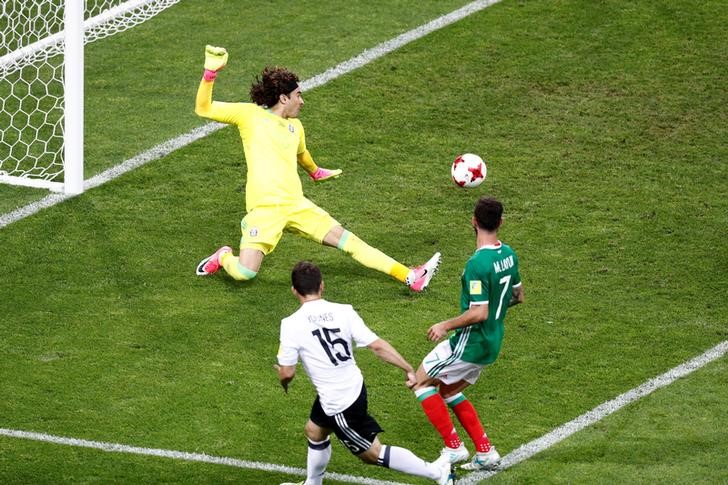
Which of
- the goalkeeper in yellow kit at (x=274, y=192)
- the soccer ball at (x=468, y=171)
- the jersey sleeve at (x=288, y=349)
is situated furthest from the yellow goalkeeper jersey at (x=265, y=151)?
the jersey sleeve at (x=288, y=349)

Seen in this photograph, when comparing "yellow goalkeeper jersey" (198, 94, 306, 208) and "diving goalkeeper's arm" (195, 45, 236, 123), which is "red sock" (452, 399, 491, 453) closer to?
"yellow goalkeeper jersey" (198, 94, 306, 208)

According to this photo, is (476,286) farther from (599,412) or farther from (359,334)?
(599,412)

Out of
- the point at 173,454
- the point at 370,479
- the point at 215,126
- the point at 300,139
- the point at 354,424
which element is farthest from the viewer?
the point at 215,126

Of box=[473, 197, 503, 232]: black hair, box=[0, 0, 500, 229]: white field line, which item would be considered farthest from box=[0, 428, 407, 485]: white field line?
box=[0, 0, 500, 229]: white field line

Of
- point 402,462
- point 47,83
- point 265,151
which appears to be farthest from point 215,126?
point 402,462

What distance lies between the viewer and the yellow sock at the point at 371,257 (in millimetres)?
11141

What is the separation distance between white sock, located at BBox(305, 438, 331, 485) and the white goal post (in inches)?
220

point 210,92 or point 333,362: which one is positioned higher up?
point 333,362

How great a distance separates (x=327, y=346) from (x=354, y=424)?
0.49m

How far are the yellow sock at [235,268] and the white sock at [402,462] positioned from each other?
3372 millimetres

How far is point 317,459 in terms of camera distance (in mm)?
8023

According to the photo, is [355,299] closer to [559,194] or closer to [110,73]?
[559,194]

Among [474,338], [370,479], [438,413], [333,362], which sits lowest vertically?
[370,479]

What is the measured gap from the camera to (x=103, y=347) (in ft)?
33.3
